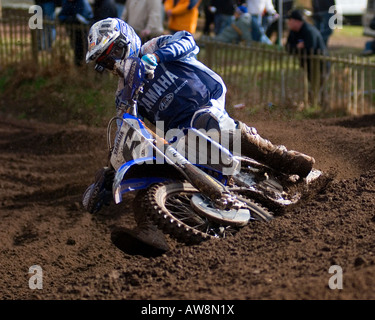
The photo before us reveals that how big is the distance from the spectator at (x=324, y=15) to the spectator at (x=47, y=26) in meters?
5.28

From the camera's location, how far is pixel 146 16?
36.5 feet

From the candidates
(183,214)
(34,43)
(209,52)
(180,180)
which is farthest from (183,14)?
(183,214)

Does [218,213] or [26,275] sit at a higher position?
[218,213]

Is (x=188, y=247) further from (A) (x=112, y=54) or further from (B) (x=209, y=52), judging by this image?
(B) (x=209, y=52)

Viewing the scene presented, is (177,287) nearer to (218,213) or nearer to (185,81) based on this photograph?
(218,213)

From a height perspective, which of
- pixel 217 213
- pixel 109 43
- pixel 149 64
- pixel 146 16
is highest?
pixel 109 43

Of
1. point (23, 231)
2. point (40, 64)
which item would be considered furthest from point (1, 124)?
point (23, 231)

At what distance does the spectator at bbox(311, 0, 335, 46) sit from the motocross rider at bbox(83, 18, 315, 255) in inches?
314

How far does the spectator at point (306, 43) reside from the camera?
1054 cm

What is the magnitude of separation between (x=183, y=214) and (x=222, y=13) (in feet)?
32.2

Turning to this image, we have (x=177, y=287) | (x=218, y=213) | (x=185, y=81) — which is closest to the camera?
(x=177, y=287)

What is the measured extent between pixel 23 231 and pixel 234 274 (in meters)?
3.28

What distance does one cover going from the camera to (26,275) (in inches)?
225

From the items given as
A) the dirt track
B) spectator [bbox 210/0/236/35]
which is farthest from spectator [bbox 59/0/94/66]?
spectator [bbox 210/0/236/35]
